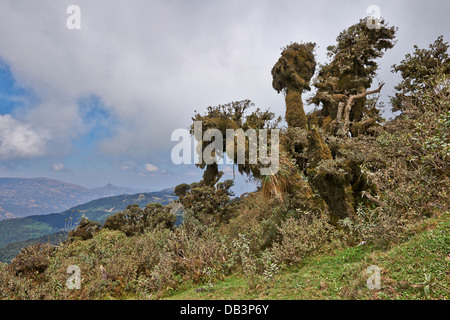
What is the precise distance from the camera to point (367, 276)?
3.99m

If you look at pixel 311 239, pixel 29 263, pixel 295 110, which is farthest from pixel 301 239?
pixel 29 263

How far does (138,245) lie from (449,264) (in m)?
10.8

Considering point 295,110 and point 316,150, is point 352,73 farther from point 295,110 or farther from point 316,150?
point 316,150

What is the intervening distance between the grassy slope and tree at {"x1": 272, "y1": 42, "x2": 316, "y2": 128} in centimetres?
1090

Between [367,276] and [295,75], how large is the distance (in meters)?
14.7

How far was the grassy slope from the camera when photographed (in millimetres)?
3434

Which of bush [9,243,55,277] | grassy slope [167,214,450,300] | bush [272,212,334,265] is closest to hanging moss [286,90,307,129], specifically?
bush [272,212,334,265]

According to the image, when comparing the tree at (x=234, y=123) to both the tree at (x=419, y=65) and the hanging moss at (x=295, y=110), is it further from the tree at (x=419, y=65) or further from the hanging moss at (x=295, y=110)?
the tree at (x=419, y=65)

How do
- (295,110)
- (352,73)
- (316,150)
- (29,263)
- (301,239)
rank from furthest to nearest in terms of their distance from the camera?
(352,73) < (295,110) < (316,150) < (29,263) < (301,239)

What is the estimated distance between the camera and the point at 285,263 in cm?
667

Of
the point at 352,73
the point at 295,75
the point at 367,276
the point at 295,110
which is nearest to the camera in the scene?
the point at 367,276

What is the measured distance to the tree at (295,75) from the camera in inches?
592

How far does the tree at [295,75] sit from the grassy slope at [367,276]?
35.8 feet
